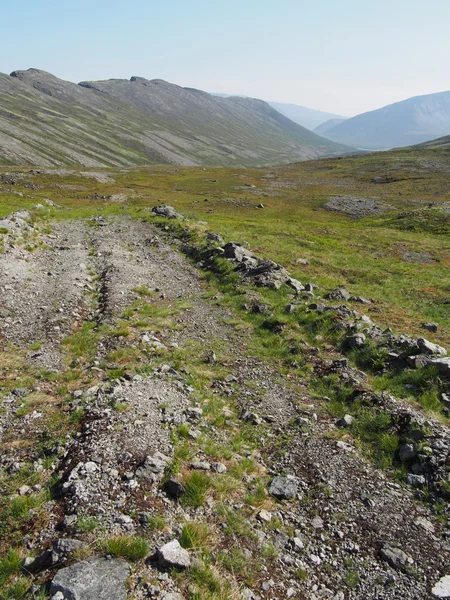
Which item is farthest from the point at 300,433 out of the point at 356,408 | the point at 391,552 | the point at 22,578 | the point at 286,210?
the point at 286,210

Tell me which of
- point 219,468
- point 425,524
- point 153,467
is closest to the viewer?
point 425,524

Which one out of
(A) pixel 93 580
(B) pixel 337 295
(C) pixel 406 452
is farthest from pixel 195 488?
(B) pixel 337 295

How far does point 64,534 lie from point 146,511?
1586mm

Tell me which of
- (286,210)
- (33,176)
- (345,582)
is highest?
(33,176)

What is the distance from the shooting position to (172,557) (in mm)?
6402

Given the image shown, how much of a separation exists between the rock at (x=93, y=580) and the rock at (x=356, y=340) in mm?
12560

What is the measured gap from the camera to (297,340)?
55.6 feet

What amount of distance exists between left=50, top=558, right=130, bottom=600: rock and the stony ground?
2cm

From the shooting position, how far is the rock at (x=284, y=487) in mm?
8938

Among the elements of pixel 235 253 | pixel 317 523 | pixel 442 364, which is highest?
pixel 235 253

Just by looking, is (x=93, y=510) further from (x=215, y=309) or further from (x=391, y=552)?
(x=215, y=309)

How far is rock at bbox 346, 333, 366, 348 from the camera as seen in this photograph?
1581 centimetres

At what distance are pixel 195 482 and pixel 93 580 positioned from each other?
9.64ft

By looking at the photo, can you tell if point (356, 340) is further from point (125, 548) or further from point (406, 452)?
point (125, 548)
